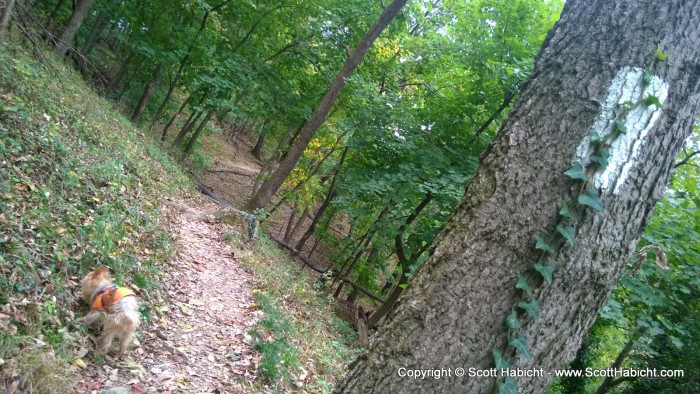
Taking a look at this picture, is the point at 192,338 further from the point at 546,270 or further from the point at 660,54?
the point at 660,54

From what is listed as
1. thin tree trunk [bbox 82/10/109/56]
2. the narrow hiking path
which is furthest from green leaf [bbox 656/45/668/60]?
thin tree trunk [bbox 82/10/109/56]

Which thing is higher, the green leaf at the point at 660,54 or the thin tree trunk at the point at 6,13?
the green leaf at the point at 660,54

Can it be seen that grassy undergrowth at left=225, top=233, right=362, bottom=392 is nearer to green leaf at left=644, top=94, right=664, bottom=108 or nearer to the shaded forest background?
the shaded forest background

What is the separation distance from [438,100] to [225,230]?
5.84m

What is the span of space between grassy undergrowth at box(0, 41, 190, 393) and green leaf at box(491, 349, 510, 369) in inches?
130

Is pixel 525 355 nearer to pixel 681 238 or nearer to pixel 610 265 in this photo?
pixel 610 265

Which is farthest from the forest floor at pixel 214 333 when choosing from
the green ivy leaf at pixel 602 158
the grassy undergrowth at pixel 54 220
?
the green ivy leaf at pixel 602 158

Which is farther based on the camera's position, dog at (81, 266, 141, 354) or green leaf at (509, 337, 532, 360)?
dog at (81, 266, 141, 354)

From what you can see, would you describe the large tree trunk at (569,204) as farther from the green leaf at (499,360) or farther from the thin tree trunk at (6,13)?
the thin tree trunk at (6,13)

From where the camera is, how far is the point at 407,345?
5.96 ft

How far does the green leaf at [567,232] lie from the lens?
65.6 inches

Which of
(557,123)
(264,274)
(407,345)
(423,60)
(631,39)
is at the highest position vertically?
(423,60)

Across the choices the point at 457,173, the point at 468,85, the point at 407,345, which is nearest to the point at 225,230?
the point at 457,173

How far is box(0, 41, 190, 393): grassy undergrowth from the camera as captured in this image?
3.44 meters
